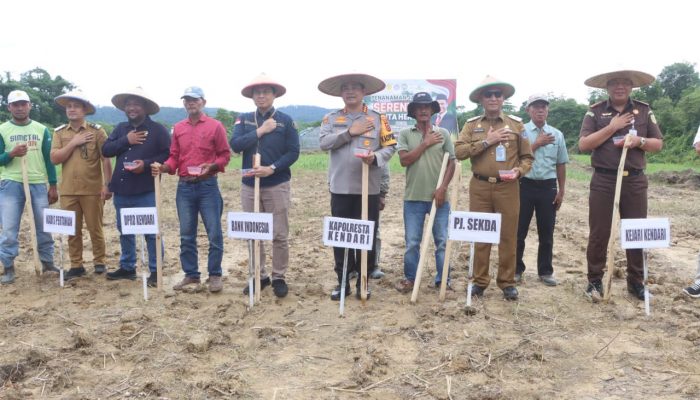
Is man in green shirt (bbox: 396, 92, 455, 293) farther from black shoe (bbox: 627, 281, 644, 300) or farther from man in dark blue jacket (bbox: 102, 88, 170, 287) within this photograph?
man in dark blue jacket (bbox: 102, 88, 170, 287)

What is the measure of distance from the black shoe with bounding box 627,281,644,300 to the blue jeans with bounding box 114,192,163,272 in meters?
4.94

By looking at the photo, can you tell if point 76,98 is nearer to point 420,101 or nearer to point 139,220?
point 139,220

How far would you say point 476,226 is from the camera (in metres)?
4.62

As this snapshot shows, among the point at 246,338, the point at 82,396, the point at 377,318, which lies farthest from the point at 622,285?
the point at 82,396

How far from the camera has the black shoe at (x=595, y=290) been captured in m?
4.91

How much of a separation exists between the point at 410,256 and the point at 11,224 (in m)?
4.35

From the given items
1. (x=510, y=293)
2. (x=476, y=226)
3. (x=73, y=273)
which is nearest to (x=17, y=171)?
(x=73, y=273)

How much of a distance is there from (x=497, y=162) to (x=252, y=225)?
2.34 m

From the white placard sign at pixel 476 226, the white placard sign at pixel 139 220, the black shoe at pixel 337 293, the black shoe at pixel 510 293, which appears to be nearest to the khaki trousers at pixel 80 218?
the white placard sign at pixel 139 220

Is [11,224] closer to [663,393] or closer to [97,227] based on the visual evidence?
[97,227]

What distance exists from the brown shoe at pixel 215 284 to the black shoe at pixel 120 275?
1046mm

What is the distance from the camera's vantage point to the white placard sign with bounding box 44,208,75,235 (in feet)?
17.5

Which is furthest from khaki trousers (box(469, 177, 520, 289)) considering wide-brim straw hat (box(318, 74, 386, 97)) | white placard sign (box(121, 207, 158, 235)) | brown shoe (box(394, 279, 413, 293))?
white placard sign (box(121, 207, 158, 235))

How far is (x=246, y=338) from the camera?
4184 mm
